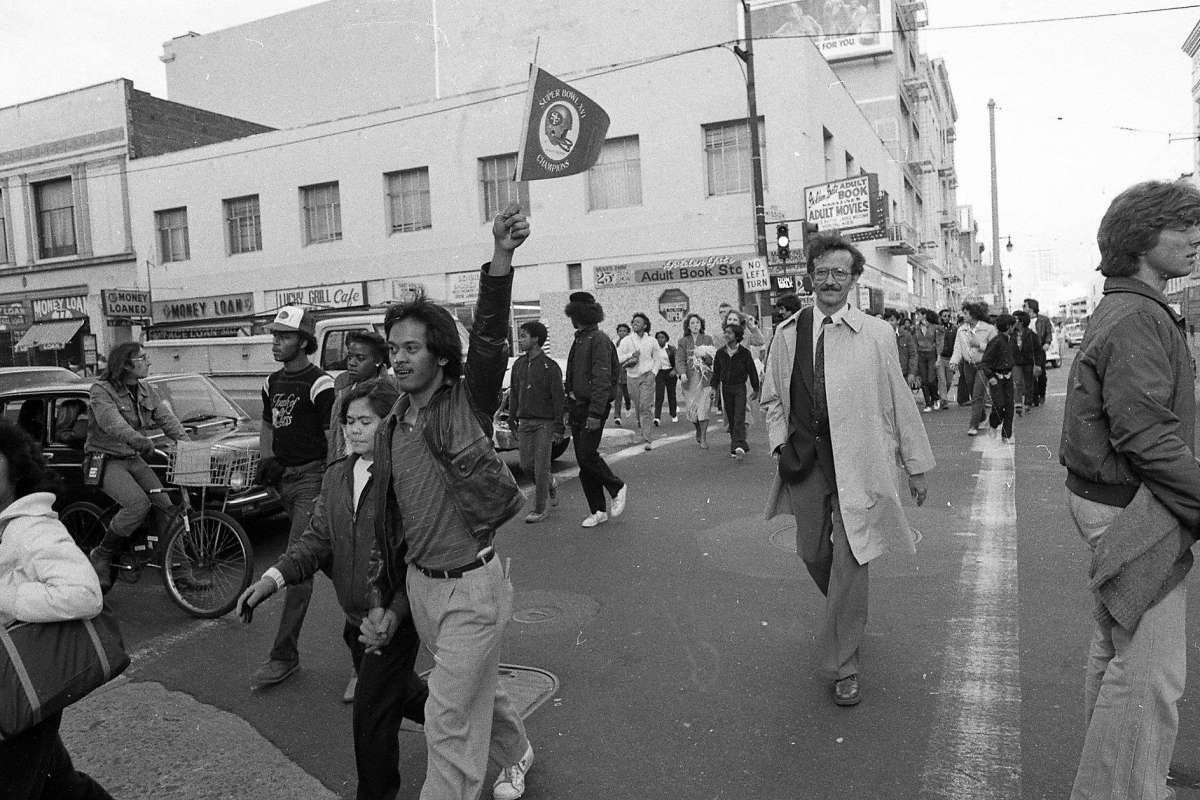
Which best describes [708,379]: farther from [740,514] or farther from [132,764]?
[132,764]

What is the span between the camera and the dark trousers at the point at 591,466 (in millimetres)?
7785

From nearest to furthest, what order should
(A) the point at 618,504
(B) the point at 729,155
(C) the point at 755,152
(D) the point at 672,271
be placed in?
1. (A) the point at 618,504
2. (C) the point at 755,152
3. (B) the point at 729,155
4. (D) the point at 672,271

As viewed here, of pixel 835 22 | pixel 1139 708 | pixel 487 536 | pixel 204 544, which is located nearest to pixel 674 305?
pixel 204 544

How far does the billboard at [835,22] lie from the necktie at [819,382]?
125ft

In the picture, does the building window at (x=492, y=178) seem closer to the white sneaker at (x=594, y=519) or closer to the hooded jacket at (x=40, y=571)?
the white sneaker at (x=594, y=519)

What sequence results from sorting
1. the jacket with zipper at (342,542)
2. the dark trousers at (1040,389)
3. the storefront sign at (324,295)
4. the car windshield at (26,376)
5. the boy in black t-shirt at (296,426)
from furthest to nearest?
1. the storefront sign at (324,295)
2. the dark trousers at (1040,389)
3. the car windshield at (26,376)
4. the boy in black t-shirt at (296,426)
5. the jacket with zipper at (342,542)

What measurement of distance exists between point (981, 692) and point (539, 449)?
4497mm

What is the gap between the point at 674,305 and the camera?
24.8 m

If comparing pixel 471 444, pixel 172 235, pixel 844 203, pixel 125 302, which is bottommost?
pixel 471 444

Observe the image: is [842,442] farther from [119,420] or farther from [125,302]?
[125,302]

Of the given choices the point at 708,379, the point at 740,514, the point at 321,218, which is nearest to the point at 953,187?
the point at 321,218

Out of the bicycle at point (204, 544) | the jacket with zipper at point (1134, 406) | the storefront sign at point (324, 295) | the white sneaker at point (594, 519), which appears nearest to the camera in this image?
the jacket with zipper at point (1134, 406)

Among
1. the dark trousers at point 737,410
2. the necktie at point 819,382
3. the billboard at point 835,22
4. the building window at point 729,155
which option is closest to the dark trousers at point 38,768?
the necktie at point 819,382

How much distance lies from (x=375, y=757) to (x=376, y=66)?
117 feet
